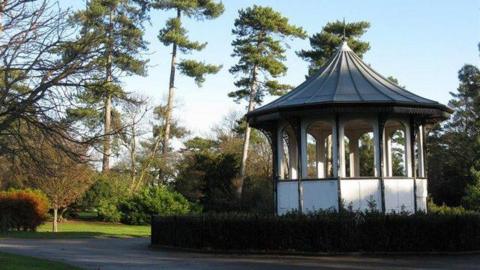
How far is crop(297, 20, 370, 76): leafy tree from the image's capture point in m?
51.7

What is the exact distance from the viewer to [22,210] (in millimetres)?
37344

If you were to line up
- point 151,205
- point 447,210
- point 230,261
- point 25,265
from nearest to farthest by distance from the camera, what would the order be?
point 25,265 < point 230,261 < point 447,210 < point 151,205

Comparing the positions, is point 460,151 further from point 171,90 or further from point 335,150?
point 335,150

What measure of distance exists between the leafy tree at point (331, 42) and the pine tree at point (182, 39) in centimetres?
950

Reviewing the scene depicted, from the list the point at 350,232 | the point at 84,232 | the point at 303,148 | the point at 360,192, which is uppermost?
the point at 303,148

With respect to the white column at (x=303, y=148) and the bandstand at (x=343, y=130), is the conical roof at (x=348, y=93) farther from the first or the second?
the white column at (x=303, y=148)

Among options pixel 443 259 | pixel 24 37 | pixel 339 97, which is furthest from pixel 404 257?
pixel 24 37

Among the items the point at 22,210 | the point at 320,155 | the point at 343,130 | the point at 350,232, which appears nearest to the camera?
the point at 350,232

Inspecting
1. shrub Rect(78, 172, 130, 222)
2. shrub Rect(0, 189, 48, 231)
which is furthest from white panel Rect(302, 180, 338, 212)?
shrub Rect(78, 172, 130, 222)

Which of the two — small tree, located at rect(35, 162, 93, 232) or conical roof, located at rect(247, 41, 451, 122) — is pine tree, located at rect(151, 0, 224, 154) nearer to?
small tree, located at rect(35, 162, 93, 232)

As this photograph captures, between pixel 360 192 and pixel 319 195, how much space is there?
1498mm

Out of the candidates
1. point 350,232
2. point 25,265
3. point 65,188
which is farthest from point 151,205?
point 25,265

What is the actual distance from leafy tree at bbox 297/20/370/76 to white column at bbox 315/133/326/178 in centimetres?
2462

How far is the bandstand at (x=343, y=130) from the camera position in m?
22.4
